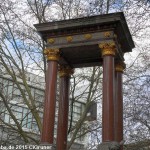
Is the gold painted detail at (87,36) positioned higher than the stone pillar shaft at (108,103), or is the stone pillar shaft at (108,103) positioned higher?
the gold painted detail at (87,36)

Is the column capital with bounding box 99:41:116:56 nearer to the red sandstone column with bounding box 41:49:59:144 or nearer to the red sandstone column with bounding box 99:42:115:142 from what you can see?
the red sandstone column with bounding box 99:42:115:142

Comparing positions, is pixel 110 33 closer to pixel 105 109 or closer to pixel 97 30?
pixel 97 30

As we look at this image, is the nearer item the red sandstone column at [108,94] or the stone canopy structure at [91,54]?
the red sandstone column at [108,94]

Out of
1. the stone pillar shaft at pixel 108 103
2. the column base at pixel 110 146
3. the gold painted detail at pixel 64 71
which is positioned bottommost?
the column base at pixel 110 146

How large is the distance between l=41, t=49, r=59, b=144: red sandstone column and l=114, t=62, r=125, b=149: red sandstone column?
8.99 feet

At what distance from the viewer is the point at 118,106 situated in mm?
15133

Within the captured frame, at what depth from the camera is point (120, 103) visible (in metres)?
15.2

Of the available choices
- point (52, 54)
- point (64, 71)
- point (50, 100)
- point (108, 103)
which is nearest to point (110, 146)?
point (108, 103)

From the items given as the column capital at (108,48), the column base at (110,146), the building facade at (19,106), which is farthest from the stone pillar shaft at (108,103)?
the building facade at (19,106)

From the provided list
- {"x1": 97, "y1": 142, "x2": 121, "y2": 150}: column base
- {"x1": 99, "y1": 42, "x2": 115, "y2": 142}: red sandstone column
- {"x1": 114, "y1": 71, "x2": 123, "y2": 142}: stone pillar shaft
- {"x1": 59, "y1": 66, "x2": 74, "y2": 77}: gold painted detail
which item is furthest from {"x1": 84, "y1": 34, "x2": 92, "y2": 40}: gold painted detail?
{"x1": 97, "y1": 142, "x2": 121, "y2": 150}: column base

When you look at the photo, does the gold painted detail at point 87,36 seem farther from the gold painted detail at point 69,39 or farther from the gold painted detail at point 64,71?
the gold painted detail at point 64,71

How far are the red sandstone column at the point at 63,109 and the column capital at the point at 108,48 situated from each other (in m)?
3.02

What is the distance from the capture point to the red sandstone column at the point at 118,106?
14727 millimetres

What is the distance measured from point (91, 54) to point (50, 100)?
3211 millimetres
